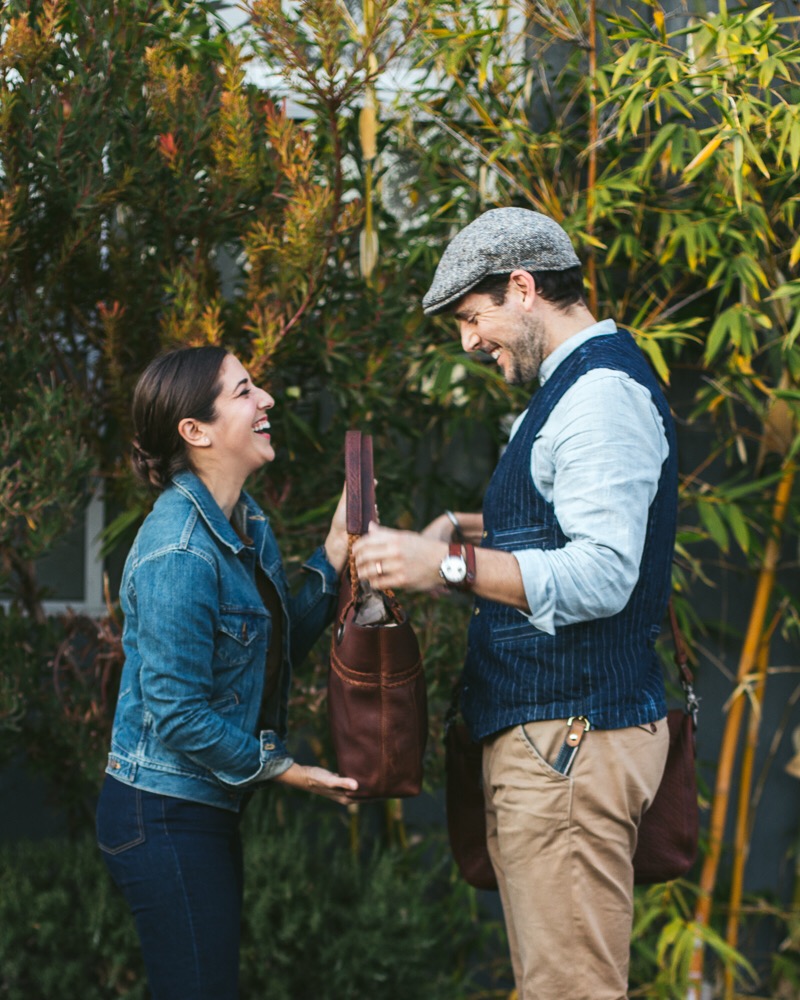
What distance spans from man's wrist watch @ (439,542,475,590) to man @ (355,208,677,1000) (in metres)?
0.12

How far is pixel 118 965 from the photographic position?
2.91 m

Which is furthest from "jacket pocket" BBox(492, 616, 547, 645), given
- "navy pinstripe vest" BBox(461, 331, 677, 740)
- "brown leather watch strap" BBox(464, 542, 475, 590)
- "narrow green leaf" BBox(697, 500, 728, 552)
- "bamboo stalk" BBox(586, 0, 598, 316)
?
"narrow green leaf" BBox(697, 500, 728, 552)

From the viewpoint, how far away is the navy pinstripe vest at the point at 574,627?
182cm

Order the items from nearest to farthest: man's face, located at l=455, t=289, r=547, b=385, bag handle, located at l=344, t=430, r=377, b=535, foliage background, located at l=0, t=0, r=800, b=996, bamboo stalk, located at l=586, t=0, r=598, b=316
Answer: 1. bag handle, located at l=344, t=430, r=377, b=535
2. man's face, located at l=455, t=289, r=547, b=385
3. foliage background, located at l=0, t=0, r=800, b=996
4. bamboo stalk, located at l=586, t=0, r=598, b=316

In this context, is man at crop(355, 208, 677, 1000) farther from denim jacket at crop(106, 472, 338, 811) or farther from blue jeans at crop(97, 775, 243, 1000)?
blue jeans at crop(97, 775, 243, 1000)

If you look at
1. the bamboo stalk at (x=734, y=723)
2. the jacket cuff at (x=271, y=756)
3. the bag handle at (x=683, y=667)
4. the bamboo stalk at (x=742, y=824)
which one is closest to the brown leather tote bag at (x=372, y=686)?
the jacket cuff at (x=271, y=756)

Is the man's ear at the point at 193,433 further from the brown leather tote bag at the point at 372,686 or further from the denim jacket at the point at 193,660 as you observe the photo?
the brown leather tote bag at the point at 372,686

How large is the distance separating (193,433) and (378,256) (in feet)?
4.72

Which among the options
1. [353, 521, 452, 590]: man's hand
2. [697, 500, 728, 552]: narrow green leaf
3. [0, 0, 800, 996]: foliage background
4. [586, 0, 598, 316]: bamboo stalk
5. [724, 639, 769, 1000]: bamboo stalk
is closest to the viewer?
[353, 521, 452, 590]: man's hand

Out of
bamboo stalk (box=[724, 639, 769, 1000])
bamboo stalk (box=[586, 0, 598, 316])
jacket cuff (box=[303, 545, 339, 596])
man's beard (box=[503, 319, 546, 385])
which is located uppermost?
bamboo stalk (box=[586, 0, 598, 316])

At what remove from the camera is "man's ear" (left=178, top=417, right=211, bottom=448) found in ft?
6.57

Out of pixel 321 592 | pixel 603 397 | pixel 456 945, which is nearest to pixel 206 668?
pixel 321 592

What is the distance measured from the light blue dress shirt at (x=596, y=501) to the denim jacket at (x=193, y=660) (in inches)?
22.7

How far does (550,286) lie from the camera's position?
1867 mm
